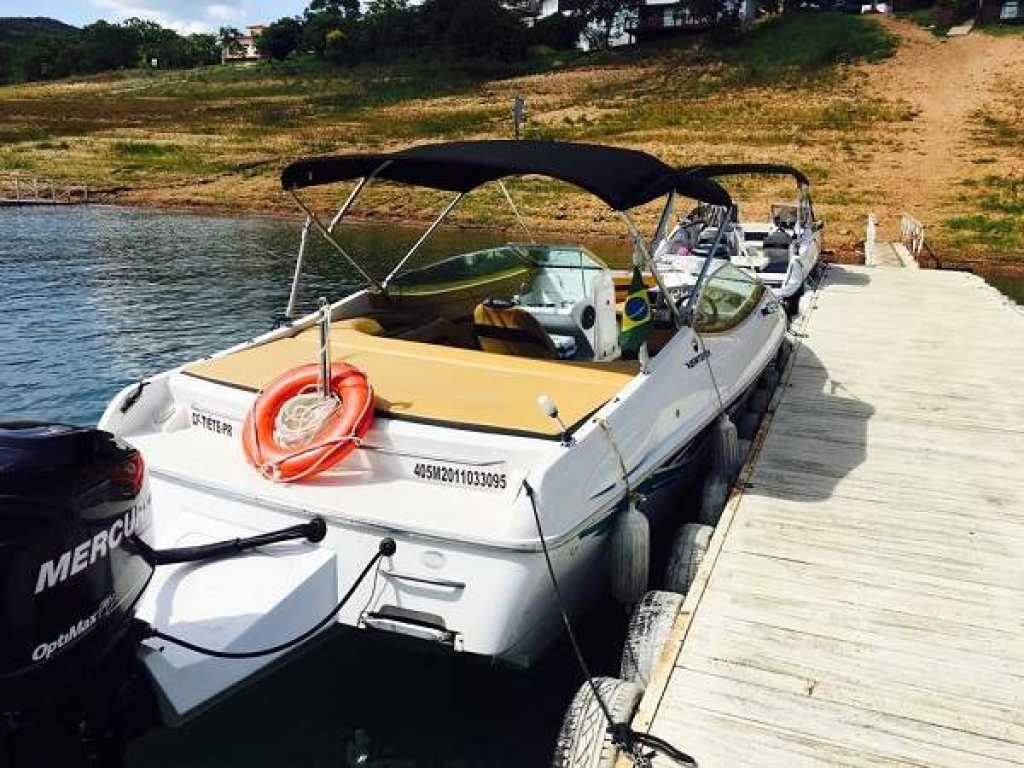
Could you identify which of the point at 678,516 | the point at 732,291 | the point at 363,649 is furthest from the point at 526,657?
the point at 732,291

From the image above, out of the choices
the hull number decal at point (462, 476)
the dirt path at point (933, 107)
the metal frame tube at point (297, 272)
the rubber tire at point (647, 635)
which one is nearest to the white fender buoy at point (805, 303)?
the metal frame tube at point (297, 272)

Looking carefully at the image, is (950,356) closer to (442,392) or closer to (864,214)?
(442,392)

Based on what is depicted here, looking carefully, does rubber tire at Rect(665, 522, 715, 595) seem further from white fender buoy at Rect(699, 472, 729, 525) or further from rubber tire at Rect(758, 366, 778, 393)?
rubber tire at Rect(758, 366, 778, 393)

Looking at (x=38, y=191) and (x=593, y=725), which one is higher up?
(x=593, y=725)

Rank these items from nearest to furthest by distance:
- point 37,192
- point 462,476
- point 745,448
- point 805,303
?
1. point 462,476
2. point 745,448
3. point 805,303
4. point 37,192

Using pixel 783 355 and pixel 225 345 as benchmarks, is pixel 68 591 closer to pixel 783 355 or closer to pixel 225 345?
pixel 783 355

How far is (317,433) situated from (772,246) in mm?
14205

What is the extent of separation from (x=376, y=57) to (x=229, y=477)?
92.5m

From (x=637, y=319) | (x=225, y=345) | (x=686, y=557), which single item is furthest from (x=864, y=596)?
(x=225, y=345)

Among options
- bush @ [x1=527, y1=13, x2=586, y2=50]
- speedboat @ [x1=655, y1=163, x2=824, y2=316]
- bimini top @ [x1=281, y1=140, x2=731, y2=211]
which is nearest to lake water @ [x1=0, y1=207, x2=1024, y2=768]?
bimini top @ [x1=281, y1=140, x2=731, y2=211]

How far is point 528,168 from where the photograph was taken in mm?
6027

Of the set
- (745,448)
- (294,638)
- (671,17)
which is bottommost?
(745,448)

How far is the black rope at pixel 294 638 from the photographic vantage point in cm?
413

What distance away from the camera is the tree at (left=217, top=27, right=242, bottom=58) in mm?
158500
